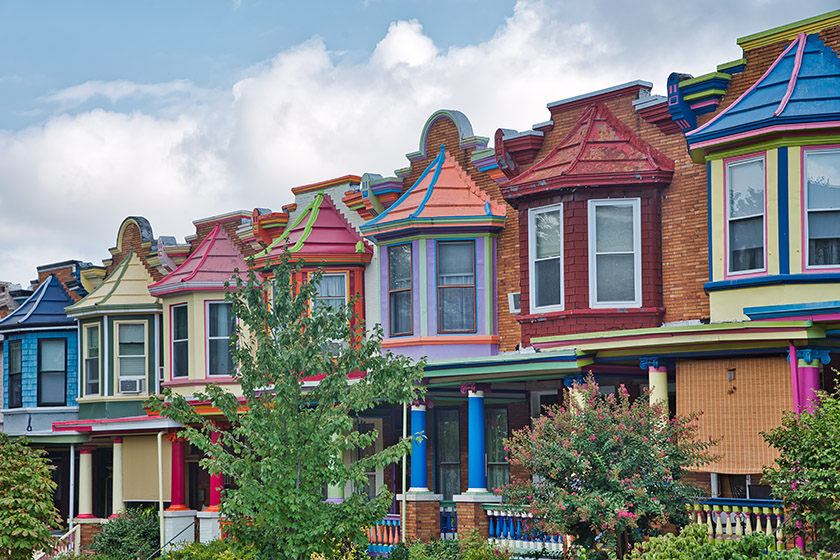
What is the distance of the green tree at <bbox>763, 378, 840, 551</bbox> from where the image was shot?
14.5 m

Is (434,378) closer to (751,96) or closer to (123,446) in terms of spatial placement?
(751,96)

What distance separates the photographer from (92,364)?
3475 cm

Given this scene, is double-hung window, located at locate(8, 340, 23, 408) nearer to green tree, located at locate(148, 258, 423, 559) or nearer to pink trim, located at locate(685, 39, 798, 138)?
green tree, located at locate(148, 258, 423, 559)

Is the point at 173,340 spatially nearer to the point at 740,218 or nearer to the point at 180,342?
the point at 180,342

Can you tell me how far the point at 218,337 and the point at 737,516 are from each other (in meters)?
17.2

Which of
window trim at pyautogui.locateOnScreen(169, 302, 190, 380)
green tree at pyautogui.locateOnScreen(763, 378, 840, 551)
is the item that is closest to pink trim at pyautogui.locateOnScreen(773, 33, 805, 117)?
green tree at pyautogui.locateOnScreen(763, 378, 840, 551)

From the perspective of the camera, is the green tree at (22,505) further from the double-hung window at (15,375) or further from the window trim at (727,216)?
the double-hung window at (15,375)

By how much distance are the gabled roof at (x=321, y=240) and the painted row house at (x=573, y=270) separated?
61 millimetres

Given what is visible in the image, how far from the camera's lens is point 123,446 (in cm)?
3312

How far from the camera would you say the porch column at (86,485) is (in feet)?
110

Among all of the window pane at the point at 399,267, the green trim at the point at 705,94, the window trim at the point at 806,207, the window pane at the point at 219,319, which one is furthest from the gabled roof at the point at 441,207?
the window trim at the point at 806,207

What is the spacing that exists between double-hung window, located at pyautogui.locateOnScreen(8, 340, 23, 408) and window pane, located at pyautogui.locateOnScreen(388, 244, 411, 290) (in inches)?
650

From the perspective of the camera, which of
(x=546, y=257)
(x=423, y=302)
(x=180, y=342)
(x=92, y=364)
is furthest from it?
(x=92, y=364)

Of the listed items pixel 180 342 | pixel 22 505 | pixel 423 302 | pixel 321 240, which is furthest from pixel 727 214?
pixel 180 342
